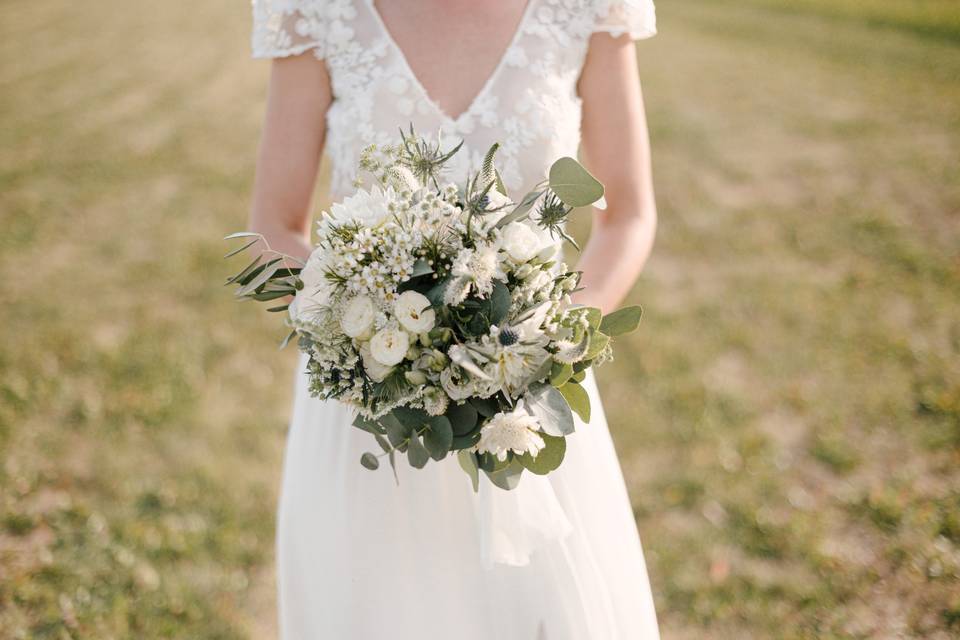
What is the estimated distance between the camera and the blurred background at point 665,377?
345cm

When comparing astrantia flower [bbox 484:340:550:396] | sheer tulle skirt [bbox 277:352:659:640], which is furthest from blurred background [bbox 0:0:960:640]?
astrantia flower [bbox 484:340:550:396]

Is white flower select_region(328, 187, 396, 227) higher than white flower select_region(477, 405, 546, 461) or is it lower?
higher

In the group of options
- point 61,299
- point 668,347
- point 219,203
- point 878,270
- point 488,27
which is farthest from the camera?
point 219,203

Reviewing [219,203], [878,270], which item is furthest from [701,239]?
[219,203]

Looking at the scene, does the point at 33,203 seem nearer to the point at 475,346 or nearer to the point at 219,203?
the point at 219,203

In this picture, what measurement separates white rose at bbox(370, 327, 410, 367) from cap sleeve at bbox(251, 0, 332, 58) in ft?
3.41

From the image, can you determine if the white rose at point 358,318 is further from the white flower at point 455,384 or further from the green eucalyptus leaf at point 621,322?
the green eucalyptus leaf at point 621,322

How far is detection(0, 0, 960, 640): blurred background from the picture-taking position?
3451 millimetres

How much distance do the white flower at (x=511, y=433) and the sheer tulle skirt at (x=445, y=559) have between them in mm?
495

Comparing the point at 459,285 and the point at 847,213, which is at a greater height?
the point at 459,285

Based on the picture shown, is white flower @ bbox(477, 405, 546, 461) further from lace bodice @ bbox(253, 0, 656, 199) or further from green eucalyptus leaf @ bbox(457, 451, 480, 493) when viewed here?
lace bodice @ bbox(253, 0, 656, 199)

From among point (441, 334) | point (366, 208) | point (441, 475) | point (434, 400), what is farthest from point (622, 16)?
point (441, 475)

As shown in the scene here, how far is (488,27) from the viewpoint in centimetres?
211

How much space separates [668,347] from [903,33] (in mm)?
11137
